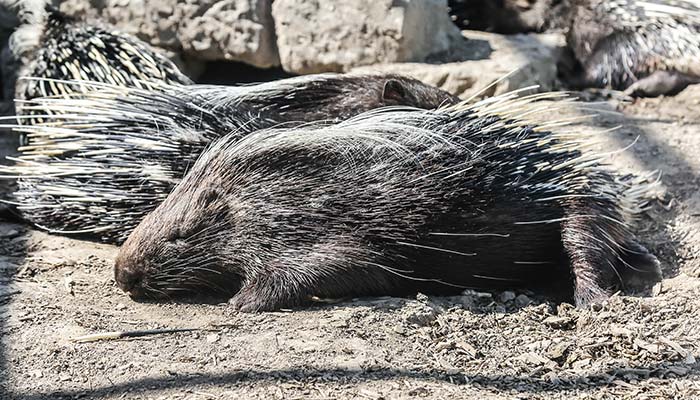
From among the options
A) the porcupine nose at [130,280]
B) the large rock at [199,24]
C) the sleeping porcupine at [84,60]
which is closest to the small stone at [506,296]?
the porcupine nose at [130,280]

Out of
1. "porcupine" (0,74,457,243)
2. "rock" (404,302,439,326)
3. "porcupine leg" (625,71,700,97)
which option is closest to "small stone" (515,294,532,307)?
"rock" (404,302,439,326)

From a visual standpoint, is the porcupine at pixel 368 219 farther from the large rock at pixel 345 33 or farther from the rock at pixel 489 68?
the large rock at pixel 345 33

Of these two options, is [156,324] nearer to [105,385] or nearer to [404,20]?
[105,385]

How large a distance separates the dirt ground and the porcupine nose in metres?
0.04

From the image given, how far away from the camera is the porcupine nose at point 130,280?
3.23 meters

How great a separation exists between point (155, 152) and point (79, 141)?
14.7 inches

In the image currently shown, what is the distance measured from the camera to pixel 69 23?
484cm

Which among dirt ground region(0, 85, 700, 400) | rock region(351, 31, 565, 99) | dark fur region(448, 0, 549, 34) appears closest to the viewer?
dirt ground region(0, 85, 700, 400)

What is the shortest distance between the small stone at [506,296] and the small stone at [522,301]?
20 mm

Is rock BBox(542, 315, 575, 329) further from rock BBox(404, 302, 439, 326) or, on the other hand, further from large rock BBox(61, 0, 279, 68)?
large rock BBox(61, 0, 279, 68)

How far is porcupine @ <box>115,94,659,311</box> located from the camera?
128 inches

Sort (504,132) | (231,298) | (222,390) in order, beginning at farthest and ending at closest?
(504,132)
(231,298)
(222,390)

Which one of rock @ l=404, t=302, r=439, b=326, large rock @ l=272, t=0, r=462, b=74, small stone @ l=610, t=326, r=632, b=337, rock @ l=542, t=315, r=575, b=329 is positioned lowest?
rock @ l=542, t=315, r=575, b=329

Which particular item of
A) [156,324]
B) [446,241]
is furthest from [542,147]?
[156,324]
